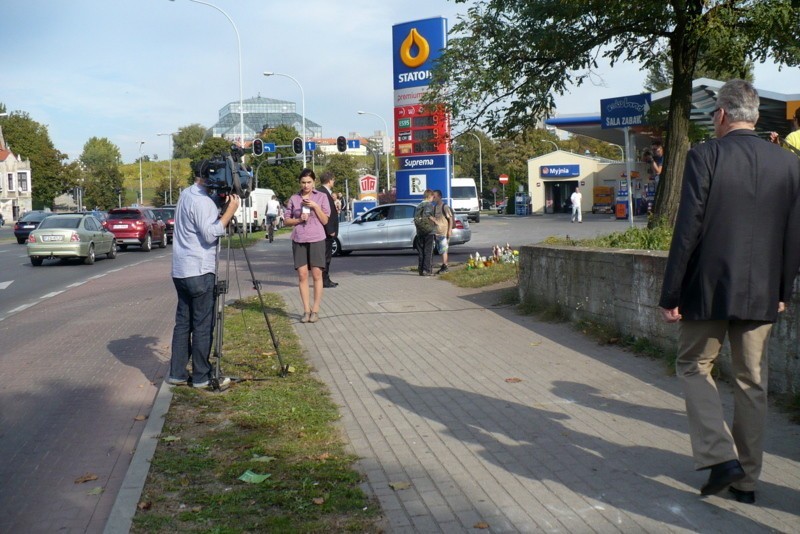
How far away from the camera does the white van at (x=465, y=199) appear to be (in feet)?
169

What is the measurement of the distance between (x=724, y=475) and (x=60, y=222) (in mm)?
25908

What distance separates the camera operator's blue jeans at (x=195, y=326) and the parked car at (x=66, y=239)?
65.1ft

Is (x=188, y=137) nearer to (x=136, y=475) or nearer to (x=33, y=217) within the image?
(x=33, y=217)

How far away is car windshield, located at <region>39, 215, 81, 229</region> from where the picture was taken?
2694cm

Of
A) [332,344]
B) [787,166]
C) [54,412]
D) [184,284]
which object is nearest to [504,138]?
[332,344]

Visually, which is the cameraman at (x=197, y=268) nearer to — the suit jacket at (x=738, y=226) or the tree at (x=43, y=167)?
the suit jacket at (x=738, y=226)

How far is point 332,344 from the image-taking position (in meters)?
9.77

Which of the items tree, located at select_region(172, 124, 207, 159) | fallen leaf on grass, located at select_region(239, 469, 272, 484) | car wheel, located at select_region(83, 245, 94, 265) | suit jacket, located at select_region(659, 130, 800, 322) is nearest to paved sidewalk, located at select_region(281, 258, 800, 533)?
fallen leaf on grass, located at select_region(239, 469, 272, 484)

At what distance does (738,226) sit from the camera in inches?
175

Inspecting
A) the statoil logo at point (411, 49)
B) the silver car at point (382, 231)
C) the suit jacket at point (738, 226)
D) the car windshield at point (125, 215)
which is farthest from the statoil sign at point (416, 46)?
the suit jacket at point (738, 226)

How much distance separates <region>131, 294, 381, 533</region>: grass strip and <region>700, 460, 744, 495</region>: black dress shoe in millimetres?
1675

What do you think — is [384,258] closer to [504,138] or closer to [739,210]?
[504,138]

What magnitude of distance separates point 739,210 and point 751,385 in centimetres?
88

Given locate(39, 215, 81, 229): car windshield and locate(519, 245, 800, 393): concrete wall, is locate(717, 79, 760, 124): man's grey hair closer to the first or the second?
locate(519, 245, 800, 393): concrete wall
